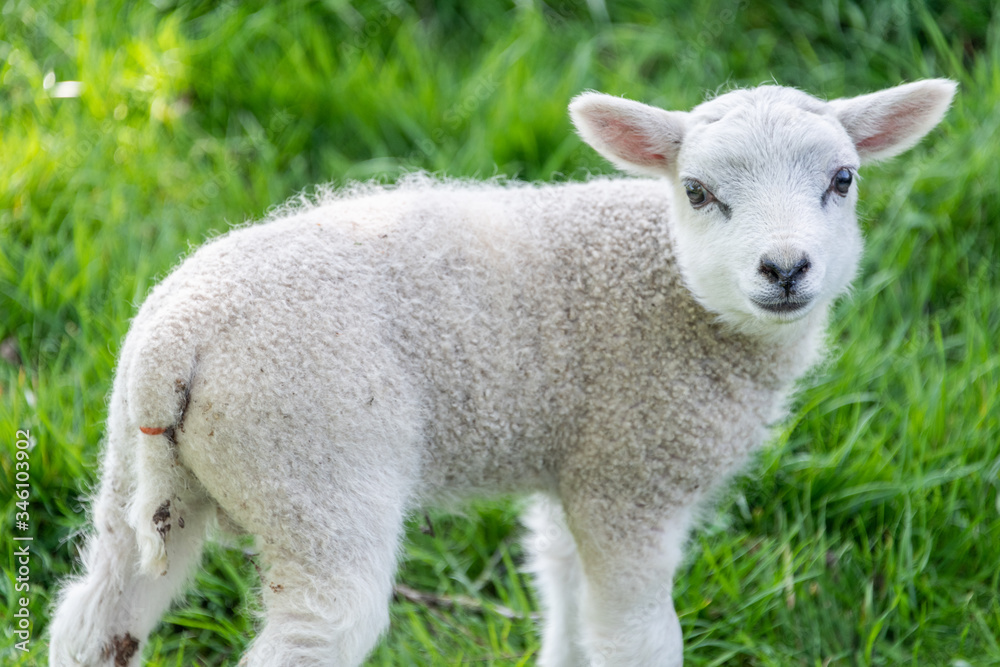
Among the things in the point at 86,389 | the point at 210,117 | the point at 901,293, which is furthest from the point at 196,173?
the point at 901,293

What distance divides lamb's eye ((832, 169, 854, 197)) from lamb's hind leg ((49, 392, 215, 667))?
1955 millimetres

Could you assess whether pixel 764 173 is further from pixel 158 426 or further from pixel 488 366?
pixel 158 426

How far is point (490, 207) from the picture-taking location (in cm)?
326

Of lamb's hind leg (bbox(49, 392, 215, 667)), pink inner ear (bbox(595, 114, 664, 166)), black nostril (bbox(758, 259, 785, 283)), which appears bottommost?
lamb's hind leg (bbox(49, 392, 215, 667))

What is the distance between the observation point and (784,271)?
2822 mm

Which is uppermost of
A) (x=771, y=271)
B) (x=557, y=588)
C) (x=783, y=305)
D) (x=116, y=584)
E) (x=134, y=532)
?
(x=771, y=271)

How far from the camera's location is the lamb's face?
2867 mm

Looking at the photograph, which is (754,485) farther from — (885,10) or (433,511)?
(885,10)

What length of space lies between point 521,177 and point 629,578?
2.62 m

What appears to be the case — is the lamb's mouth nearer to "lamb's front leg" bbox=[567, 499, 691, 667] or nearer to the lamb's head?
the lamb's head

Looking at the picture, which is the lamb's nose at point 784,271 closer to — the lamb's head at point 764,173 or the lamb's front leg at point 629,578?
the lamb's head at point 764,173

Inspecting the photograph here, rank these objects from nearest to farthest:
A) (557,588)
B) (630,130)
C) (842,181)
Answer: (842,181) → (630,130) → (557,588)

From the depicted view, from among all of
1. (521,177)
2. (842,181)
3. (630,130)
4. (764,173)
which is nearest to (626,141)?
(630,130)

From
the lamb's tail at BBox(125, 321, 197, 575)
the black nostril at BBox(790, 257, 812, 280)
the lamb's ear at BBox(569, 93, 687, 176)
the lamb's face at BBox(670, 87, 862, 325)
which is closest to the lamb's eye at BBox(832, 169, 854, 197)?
the lamb's face at BBox(670, 87, 862, 325)
